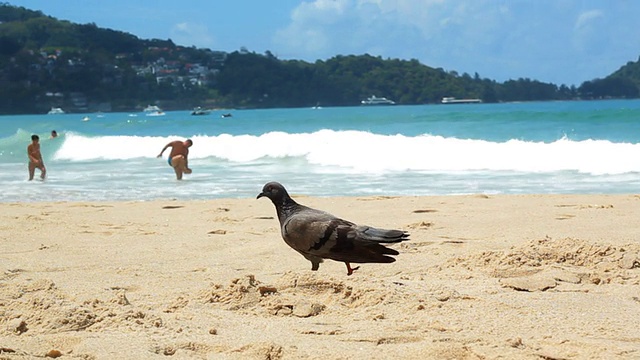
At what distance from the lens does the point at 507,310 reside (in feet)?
13.1

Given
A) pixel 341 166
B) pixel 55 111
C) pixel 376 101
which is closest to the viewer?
pixel 341 166

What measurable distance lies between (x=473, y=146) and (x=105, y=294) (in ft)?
48.9

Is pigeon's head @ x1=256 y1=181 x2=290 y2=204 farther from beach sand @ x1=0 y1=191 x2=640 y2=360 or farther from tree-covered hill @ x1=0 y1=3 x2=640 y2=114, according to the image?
tree-covered hill @ x1=0 y1=3 x2=640 y2=114

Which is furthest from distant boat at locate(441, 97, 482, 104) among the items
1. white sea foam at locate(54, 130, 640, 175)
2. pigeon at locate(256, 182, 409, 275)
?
pigeon at locate(256, 182, 409, 275)

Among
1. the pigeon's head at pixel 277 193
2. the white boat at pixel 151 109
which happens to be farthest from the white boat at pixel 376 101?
the pigeon's head at pixel 277 193

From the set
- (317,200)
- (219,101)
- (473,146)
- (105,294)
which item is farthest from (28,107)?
(105,294)

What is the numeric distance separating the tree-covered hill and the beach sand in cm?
6667

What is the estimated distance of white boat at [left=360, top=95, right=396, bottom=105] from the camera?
73.5 m

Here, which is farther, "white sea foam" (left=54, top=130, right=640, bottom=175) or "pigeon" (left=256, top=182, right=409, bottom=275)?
"white sea foam" (left=54, top=130, right=640, bottom=175)

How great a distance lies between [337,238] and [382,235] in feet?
0.82

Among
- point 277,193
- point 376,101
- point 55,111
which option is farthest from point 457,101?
point 277,193

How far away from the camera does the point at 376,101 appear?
245 ft

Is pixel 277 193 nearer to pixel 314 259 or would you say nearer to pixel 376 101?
pixel 314 259

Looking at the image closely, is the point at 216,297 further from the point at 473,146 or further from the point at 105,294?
the point at 473,146
